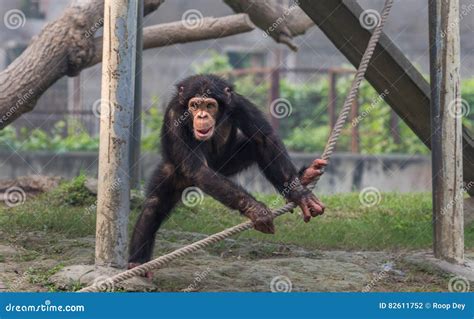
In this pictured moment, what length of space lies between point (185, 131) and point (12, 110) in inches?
86.1

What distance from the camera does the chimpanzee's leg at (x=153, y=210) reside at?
20.2ft

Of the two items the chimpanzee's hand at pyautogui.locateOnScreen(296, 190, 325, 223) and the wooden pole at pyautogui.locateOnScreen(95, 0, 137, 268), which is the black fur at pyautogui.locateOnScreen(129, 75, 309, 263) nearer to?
the chimpanzee's hand at pyautogui.locateOnScreen(296, 190, 325, 223)

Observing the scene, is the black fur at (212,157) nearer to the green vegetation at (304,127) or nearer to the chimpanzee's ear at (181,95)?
the chimpanzee's ear at (181,95)

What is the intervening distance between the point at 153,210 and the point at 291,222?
2.44 metres

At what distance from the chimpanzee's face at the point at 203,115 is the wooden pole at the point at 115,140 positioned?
48cm

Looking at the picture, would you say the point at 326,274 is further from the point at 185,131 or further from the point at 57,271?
the point at 57,271

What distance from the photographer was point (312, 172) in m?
6.00

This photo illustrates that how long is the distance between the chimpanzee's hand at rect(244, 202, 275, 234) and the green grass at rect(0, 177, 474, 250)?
2070 millimetres

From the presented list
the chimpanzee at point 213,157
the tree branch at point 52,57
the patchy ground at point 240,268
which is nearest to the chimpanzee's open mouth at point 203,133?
the chimpanzee at point 213,157

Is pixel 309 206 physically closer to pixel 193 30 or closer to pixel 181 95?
pixel 181 95

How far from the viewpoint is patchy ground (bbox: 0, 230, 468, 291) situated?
230 inches

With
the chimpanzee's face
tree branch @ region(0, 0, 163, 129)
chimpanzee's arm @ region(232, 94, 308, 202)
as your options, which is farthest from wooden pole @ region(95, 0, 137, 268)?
tree branch @ region(0, 0, 163, 129)

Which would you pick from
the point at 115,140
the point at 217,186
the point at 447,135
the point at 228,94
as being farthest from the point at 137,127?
the point at 447,135

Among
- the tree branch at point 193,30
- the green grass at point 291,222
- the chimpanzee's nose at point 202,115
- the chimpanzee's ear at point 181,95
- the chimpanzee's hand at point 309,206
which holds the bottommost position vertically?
the green grass at point 291,222
